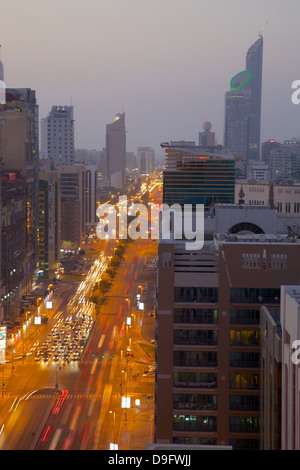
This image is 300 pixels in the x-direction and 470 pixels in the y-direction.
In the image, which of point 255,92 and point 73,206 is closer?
point 73,206

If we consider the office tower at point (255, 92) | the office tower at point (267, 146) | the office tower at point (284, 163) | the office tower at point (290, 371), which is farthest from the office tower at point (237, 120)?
the office tower at point (290, 371)

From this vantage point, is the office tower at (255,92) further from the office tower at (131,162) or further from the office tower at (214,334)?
the office tower at (214,334)

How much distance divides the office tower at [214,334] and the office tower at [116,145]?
101 meters

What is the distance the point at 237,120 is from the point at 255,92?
9.34 meters

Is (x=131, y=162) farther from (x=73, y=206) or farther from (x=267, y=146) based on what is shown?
(x=73, y=206)

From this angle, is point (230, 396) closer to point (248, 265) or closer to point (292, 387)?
point (248, 265)

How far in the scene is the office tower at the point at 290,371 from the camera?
636cm

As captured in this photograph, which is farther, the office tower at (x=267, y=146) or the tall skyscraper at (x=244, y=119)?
the tall skyscraper at (x=244, y=119)

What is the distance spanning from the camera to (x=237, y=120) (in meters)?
110

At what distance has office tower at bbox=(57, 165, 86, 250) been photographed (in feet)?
150

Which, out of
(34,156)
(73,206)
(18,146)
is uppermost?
(18,146)

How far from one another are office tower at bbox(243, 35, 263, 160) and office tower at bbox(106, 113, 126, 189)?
2109cm

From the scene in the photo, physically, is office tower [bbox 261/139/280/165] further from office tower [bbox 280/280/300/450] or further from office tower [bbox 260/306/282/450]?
office tower [bbox 280/280/300/450]

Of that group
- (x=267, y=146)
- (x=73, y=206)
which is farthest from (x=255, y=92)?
(x=73, y=206)
